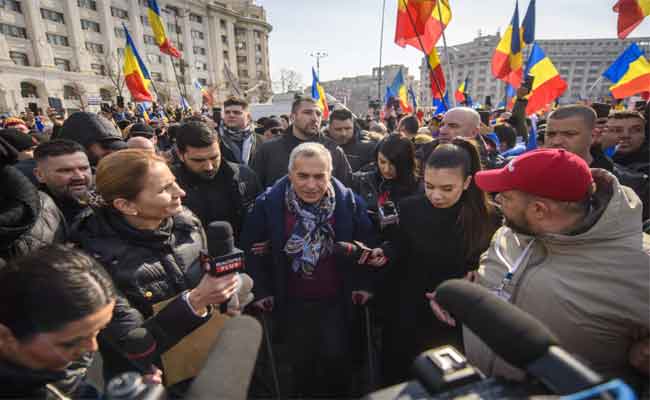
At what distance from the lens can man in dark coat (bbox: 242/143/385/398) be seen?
2.30 metres

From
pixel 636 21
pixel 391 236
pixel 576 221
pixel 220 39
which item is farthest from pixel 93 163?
pixel 220 39

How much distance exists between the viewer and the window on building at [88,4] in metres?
37.4

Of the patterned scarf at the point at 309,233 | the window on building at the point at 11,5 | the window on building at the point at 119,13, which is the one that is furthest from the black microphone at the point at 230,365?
the window on building at the point at 119,13

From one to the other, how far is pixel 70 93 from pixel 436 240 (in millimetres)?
46528

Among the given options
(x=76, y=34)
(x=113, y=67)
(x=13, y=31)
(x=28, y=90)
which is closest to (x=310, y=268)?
(x=28, y=90)

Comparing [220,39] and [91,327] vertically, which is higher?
[220,39]

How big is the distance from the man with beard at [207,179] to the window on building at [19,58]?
43.7 m

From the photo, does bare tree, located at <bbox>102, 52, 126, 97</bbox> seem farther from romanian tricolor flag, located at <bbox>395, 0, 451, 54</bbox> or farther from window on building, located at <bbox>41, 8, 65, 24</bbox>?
romanian tricolor flag, located at <bbox>395, 0, 451, 54</bbox>

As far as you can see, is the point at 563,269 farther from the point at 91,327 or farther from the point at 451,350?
the point at 91,327

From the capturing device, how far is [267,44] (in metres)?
63.9

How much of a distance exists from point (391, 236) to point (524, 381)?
1839mm

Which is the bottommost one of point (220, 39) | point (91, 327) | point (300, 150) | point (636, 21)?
point (91, 327)

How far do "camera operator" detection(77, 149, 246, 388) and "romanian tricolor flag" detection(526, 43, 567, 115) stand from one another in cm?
604

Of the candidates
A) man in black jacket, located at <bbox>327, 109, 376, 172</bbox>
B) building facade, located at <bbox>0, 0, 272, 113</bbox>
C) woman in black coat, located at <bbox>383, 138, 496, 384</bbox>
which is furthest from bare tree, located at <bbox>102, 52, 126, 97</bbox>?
woman in black coat, located at <bbox>383, 138, 496, 384</bbox>
